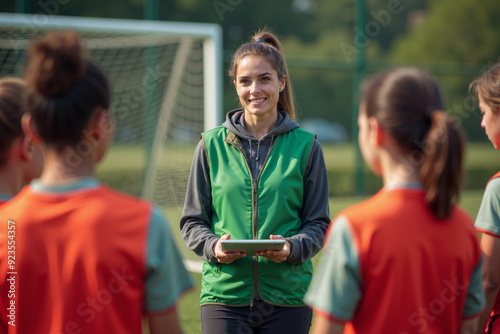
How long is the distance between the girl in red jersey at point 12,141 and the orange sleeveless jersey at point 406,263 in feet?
3.69

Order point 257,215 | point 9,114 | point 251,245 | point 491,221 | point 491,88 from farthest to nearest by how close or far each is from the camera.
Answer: point 257,215 < point 251,245 < point 491,88 < point 491,221 < point 9,114

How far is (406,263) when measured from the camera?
1.74 meters

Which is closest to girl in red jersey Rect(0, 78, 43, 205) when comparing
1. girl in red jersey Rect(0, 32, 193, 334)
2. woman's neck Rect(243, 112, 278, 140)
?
girl in red jersey Rect(0, 32, 193, 334)

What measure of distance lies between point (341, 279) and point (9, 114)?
1.23 metres

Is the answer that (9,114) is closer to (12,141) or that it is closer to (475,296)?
(12,141)

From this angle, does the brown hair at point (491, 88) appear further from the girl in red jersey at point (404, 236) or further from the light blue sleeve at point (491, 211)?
the girl in red jersey at point (404, 236)

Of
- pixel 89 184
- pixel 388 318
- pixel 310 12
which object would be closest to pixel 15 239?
pixel 89 184

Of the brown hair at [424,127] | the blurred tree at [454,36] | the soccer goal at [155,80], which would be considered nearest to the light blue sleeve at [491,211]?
the brown hair at [424,127]

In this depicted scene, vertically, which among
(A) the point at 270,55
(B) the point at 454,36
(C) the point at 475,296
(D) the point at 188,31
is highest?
(B) the point at 454,36

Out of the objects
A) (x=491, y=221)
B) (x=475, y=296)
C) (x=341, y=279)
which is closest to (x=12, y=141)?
(x=341, y=279)

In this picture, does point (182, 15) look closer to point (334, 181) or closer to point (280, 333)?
point (334, 181)

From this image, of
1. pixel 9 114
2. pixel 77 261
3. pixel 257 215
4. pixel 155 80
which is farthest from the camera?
pixel 155 80

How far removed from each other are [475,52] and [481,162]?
7415 mm

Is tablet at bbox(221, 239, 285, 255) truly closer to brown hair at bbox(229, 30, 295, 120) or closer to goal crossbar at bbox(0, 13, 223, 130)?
brown hair at bbox(229, 30, 295, 120)
